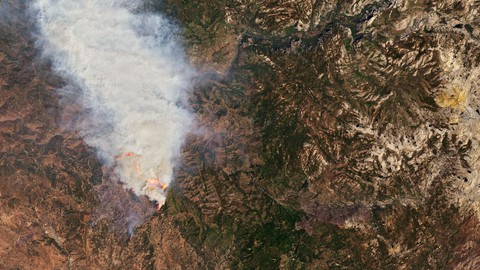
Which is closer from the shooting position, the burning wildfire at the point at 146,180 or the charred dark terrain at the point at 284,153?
the charred dark terrain at the point at 284,153

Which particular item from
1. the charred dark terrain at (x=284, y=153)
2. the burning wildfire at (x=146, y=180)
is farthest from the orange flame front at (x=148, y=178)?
the charred dark terrain at (x=284, y=153)

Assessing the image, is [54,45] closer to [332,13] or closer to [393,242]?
[332,13]

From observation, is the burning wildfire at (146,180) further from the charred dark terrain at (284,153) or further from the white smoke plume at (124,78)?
the charred dark terrain at (284,153)

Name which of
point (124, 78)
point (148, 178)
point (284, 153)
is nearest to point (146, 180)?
point (148, 178)

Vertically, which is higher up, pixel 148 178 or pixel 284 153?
pixel 148 178

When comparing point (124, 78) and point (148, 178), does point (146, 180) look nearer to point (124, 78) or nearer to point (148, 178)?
point (148, 178)

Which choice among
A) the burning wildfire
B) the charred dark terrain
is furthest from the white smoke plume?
the charred dark terrain
